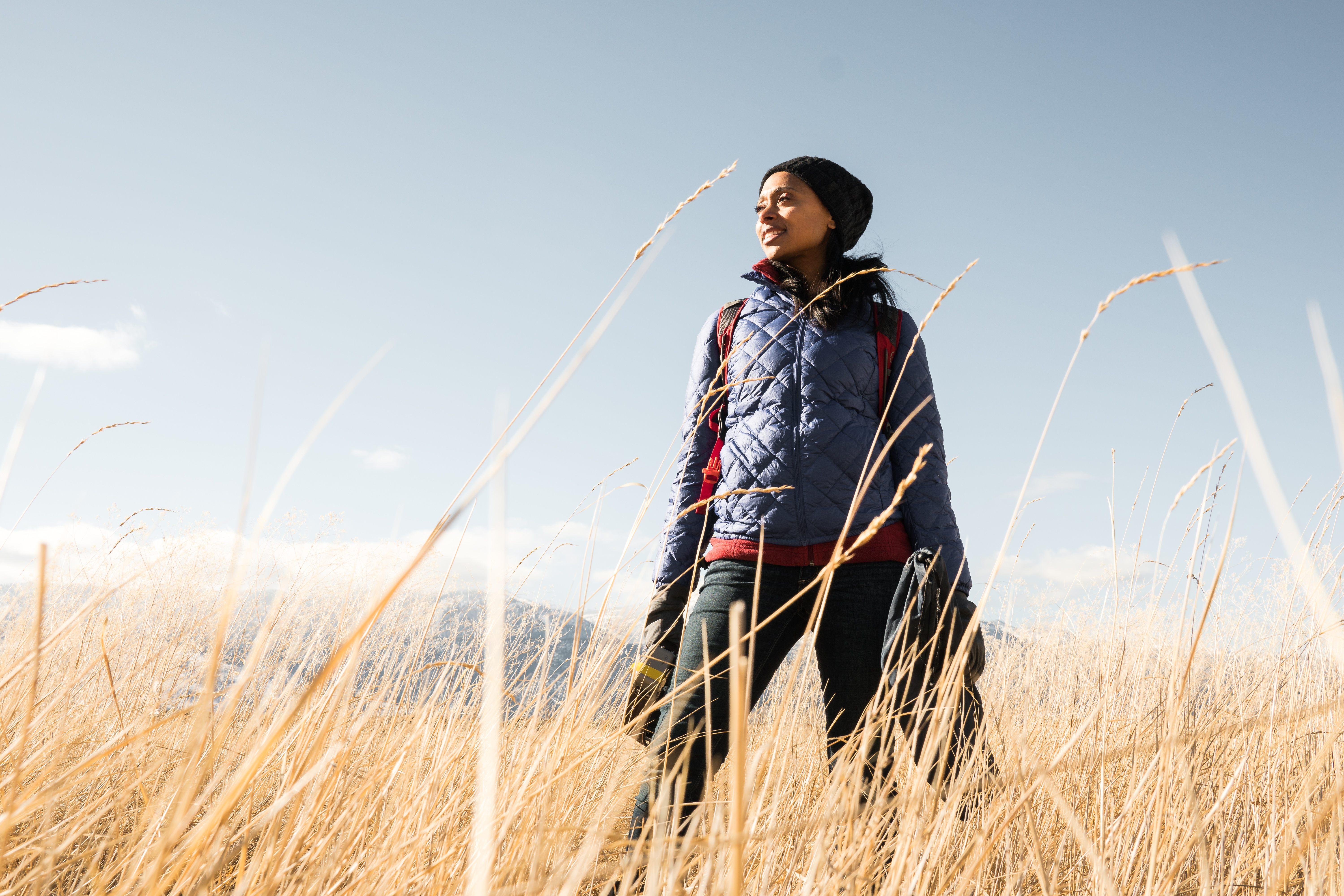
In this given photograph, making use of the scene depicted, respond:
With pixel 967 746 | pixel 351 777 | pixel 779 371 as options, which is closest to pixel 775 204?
pixel 779 371

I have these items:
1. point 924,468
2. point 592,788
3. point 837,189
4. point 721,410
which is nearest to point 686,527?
point 721,410

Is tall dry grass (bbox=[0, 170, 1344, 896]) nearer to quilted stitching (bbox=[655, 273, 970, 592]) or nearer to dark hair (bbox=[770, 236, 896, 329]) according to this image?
quilted stitching (bbox=[655, 273, 970, 592])

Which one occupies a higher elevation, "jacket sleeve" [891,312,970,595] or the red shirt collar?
the red shirt collar

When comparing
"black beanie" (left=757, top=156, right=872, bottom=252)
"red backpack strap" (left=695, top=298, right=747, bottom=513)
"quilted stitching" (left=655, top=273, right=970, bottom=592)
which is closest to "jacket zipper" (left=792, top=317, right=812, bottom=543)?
"quilted stitching" (left=655, top=273, right=970, bottom=592)

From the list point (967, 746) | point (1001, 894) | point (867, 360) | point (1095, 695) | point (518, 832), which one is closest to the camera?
point (518, 832)

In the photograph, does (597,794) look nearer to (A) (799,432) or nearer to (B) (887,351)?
(A) (799,432)

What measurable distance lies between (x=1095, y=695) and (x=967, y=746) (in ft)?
3.98

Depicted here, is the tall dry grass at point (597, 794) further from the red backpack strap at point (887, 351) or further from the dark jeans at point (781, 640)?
the red backpack strap at point (887, 351)

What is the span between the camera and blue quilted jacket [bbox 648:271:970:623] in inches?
51.7

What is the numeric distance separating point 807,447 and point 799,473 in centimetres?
6

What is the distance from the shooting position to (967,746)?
1005 mm

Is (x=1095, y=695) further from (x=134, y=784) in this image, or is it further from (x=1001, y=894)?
(x=134, y=784)

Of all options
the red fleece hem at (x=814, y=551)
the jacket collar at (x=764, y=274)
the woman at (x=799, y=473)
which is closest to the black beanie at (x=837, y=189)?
the woman at (x=799, y=473)

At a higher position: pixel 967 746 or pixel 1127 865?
pixel 967 746
